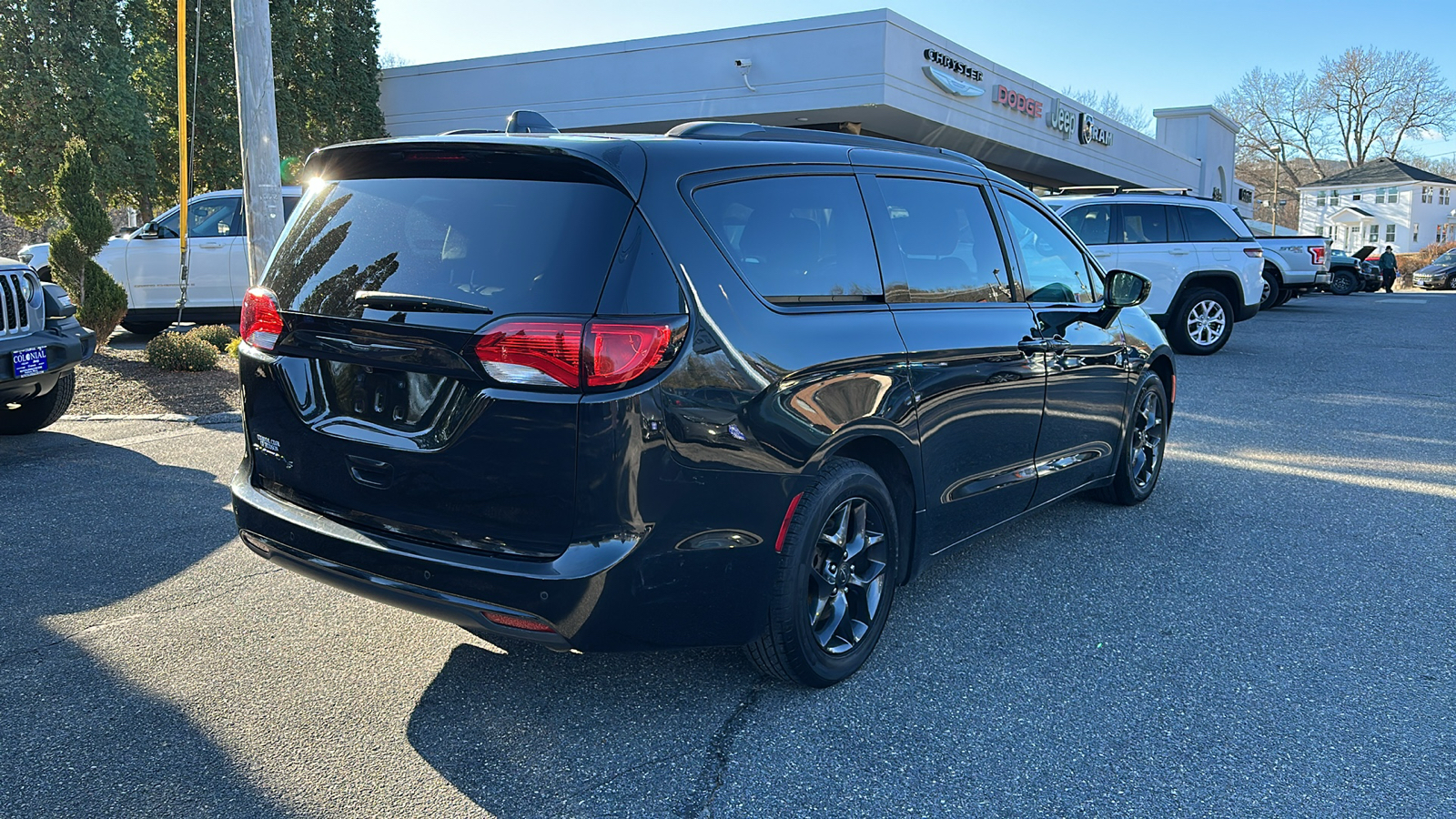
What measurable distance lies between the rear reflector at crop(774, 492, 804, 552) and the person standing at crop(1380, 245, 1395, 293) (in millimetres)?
40171

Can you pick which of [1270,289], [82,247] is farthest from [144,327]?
[1270,289]

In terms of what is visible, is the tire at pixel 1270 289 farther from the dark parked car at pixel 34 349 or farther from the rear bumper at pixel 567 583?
the rear bumper at pixel 567 583

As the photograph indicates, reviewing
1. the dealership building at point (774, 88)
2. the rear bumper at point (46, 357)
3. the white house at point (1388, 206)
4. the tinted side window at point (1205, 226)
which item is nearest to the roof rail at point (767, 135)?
the rear bumper at point (46, 357)

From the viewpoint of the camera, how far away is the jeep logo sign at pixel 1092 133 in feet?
94.7

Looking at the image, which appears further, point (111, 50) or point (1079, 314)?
point (111, 50)

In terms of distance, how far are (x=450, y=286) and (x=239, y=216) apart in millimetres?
11685

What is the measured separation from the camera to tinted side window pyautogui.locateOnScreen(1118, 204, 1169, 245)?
13.4 m

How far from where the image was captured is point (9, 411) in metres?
7.12

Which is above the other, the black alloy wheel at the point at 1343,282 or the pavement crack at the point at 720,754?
the black alloy wheel at the point at 1343,282

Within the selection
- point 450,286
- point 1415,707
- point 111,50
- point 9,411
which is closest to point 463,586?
point 450,286

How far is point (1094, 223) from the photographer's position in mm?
13430

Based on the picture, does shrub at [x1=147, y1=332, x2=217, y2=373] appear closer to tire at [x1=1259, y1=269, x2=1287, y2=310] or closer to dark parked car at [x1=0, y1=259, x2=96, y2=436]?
dark parked car at [x1=0, y1=259, x2=96, y2=436]

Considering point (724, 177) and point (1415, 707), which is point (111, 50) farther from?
point (1415, 707)

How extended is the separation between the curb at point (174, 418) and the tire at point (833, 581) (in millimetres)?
6062
